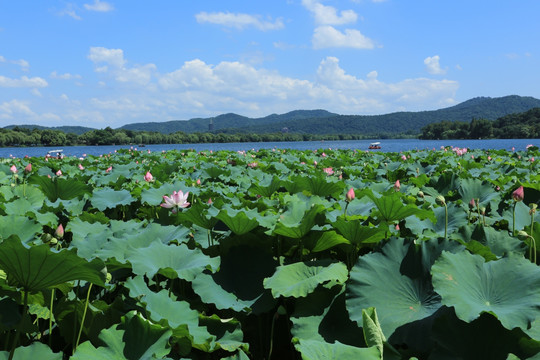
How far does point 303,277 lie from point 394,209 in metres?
0.66

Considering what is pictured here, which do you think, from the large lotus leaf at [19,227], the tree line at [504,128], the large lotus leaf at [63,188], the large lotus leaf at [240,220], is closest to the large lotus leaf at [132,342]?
the large lotus leaf at [240,220]

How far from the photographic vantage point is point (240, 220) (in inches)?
63.0

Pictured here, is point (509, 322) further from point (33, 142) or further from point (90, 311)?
point (33, 142)

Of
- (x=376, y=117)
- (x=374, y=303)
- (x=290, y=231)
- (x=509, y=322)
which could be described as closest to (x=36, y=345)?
(x=290, y=231)

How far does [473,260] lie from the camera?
1.26 metres

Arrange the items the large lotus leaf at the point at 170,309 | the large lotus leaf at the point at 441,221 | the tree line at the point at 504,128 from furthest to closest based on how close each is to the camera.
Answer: the tree line at the point at 504,128 < the large lotus leaf at the point at 441,221 < the large lotus leaf at the point at 170,309

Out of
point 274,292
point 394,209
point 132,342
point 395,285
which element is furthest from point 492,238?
point 132,342

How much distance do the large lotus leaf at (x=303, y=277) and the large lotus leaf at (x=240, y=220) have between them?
0.26 meters

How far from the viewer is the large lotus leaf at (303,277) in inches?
50.1

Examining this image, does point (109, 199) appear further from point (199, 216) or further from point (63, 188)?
point (199, 216)

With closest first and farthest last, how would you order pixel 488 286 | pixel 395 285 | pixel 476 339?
pixel 476 339 → pixel 488 286 → pixel 395 285

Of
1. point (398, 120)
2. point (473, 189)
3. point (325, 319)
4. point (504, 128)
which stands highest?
point (398, 120)

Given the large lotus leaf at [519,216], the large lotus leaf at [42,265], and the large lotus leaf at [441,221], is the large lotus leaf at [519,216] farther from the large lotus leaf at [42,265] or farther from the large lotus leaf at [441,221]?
the large lotus leaf at [42,265]

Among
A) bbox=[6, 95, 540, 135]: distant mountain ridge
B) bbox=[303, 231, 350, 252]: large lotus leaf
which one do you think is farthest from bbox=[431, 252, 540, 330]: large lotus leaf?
bbox=[6, 95, 540, 135]: distant mountain ridge
